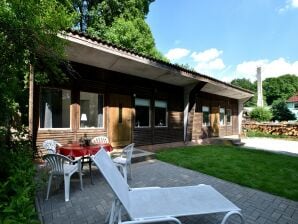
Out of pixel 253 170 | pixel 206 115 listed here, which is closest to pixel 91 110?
pixel 253 170

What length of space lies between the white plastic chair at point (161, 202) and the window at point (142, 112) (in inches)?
260

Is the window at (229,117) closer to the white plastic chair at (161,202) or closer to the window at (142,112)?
the window at (142,112)

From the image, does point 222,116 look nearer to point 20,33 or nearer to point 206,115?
point 206,115

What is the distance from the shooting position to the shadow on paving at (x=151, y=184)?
314 centimetres

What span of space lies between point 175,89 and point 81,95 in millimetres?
5019

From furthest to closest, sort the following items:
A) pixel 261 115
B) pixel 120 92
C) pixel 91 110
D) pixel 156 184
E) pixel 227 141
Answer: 1. pixel 261 115
2. pixel 227 141
3. pixel 120 92
4. pixel 91 110
5. pixel 156 184

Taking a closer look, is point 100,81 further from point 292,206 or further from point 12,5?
point 292,206

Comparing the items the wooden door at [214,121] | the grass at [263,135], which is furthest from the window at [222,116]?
the grass at [263,135]

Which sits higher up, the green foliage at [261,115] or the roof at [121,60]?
the roof at [121,60]

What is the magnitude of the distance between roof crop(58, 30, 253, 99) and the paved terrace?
2973 millimetres

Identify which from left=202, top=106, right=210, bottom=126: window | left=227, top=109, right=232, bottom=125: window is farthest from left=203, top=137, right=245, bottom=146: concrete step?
left=227, top=109, right=232, bottom=125: window

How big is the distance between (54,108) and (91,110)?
4.38ft

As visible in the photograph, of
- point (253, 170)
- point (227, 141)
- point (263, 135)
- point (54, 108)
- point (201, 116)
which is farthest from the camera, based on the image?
point (263, 135)

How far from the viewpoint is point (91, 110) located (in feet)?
26.9
